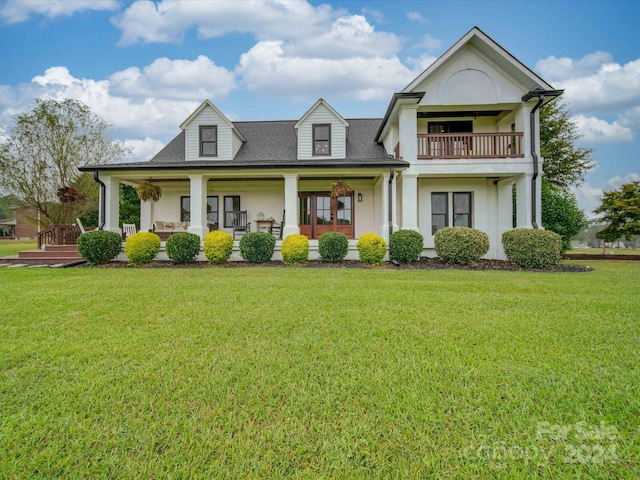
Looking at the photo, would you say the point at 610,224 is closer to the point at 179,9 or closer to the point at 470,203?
the point at 470,203

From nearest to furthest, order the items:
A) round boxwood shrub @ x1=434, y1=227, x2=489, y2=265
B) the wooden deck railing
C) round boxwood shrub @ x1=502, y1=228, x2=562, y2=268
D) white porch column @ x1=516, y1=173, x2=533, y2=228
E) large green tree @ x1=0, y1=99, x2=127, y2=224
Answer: round boxwood shrub @ x1=502, y1=228, x2=562, y2=268, round boxwood shrub @ x1=434, y1=227, x2=489, y2=265, white porch column @ x1=516, y1=173, x2=533, y2=228, the wooden deck railing, large green tree @ x1=0, y1=99, x2=127, y2=224

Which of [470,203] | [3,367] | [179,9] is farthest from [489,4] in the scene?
[3,367]

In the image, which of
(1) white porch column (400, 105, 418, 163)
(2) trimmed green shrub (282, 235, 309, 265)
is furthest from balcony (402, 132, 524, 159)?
(2) trimmed green shrub (282, 235, 309, 265)

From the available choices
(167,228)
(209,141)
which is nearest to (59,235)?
(167,228)

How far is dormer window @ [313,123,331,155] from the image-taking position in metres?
13.0

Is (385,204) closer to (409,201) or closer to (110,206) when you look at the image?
(409,201)

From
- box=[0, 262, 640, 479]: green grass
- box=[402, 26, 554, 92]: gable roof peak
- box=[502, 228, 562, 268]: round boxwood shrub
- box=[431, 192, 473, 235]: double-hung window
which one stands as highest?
box=[402, 26, 554, 92]: gable roof peak

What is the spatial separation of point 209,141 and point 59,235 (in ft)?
27.1

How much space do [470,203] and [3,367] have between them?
14.3 meters

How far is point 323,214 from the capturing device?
Answer: 1437 cm

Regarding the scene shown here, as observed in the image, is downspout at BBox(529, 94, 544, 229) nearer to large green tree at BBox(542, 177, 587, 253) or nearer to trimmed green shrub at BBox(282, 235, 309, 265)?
large green tree at BBox(542, 177, 587, 253)

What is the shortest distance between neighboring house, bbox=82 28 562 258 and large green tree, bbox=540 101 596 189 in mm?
9876

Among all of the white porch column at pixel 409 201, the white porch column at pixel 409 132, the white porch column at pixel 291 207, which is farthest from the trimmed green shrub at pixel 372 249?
the white porch column at pixel 409 132

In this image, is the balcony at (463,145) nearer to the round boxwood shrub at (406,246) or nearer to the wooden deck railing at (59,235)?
the round boxwood shrub at (406,246)
